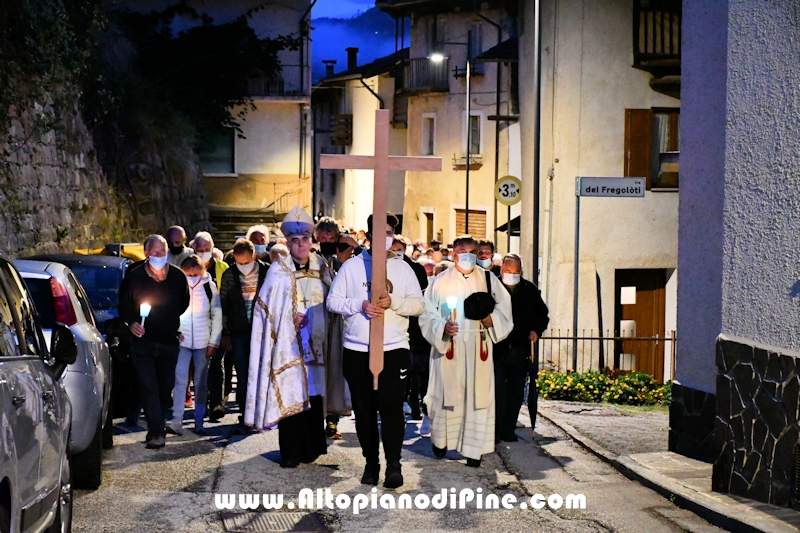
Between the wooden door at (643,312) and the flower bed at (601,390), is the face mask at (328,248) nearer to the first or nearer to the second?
the flower bed at (601,390)

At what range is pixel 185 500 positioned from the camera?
8930 millimetres

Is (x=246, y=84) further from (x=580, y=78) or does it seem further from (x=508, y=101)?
(x=580, y=78)

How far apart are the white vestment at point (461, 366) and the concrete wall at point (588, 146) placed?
52.4ft

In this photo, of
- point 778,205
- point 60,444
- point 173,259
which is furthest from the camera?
point 173,259

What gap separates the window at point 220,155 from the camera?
4375 cm

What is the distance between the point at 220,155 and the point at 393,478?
35369 millimetres

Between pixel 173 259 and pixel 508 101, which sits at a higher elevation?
pixel 508 101

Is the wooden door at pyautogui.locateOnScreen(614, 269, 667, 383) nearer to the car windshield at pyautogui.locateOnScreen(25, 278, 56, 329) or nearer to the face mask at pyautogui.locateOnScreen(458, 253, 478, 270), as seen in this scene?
the face mask at pyautogui.locateOnScreen(458, 253, 478, 270)

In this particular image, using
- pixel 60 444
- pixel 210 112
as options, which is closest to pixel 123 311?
pixel 60 444

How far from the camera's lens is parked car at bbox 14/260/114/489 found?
8836mm

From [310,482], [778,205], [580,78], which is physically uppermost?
[580,78]

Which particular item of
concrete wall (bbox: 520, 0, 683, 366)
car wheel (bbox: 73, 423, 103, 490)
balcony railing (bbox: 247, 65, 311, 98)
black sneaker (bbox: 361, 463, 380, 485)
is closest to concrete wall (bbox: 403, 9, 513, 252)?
balcony railing (bbox: 247, 65, 311, 98)

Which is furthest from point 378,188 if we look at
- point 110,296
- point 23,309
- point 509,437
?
point 110,296

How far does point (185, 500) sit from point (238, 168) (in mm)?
35412
